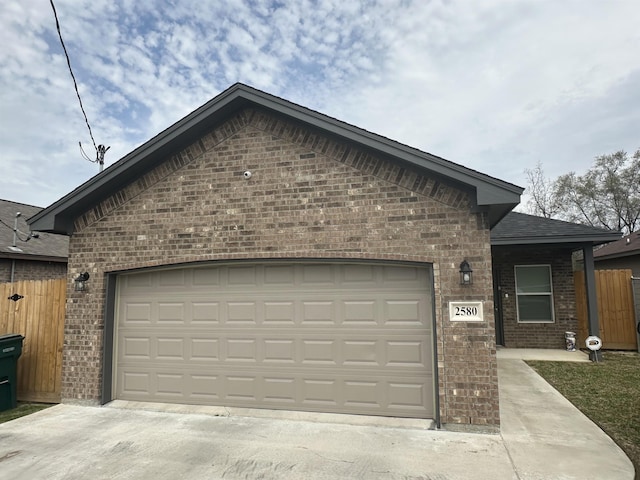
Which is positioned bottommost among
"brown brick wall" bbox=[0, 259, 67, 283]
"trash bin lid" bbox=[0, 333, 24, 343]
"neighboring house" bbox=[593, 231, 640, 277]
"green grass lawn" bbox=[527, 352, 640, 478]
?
"green grass lawn" bbox=[527, 352, 640, 478]

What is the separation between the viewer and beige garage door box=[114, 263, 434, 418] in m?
5.80

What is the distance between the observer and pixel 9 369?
668cm

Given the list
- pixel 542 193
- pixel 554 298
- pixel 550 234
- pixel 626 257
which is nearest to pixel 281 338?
pixel 550 234

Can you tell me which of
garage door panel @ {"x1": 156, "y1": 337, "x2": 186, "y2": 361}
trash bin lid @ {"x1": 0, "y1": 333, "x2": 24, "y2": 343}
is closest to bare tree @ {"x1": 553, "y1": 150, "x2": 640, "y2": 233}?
garage door panel @ {"x1": 156, "y1": 337, "x2": 186, "y2": 361}

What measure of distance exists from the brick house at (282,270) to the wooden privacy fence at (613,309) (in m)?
7.21

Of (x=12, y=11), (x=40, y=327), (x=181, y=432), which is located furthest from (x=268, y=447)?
(x=12, y=11)

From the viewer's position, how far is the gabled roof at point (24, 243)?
37.2 ft

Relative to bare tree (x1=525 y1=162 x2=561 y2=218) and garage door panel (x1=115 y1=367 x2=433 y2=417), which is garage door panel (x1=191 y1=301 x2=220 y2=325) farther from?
bare tree (x1=525 y1=162 x2=561 y2=218)

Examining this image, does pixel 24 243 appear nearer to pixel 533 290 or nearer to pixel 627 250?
pixel 533 290

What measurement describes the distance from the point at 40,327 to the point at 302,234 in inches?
205

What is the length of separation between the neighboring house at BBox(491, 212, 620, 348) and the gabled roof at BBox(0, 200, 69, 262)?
13.0m

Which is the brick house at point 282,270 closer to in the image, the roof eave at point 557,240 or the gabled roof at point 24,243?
the roof eave at point 557,240

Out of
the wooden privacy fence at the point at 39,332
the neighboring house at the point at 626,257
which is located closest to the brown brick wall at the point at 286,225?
the wooden privacy fence at the point at 39,332

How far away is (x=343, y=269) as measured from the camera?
6137 mm
